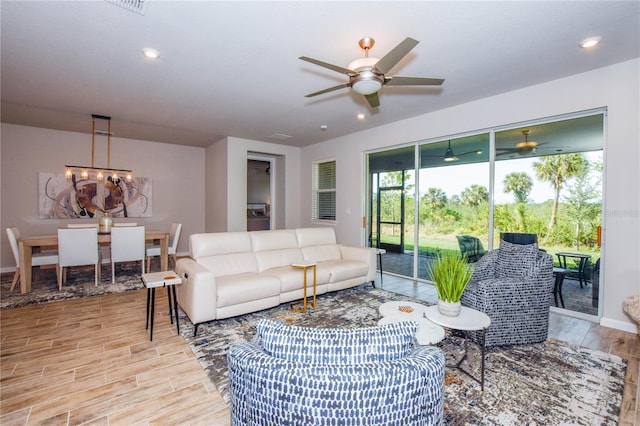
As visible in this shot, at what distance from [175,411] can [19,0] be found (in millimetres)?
3061

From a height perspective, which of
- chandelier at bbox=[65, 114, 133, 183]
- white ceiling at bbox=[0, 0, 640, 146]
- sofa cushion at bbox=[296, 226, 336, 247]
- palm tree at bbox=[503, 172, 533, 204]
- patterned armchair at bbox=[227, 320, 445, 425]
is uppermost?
white ceiling at bbox=[0, 0, 640, 146]

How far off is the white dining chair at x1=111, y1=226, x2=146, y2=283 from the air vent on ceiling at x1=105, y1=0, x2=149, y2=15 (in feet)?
11.4

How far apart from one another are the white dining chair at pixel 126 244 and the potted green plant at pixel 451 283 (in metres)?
4.66

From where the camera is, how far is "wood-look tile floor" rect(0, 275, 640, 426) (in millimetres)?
A: 1775

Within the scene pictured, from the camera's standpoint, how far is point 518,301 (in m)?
2.55

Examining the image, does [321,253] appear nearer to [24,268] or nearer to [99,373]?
[99,373]

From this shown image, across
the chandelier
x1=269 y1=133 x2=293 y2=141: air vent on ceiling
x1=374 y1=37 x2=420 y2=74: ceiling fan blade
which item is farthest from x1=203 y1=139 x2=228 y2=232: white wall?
x1=374 y1=37 x2=420 y2=74: ceiling fan blade

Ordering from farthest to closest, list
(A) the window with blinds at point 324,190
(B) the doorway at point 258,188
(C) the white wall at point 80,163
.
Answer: (B) the doorway at point 258,188
(A) the window with blinds at point 324,190
(C) the white wall at point 80,163

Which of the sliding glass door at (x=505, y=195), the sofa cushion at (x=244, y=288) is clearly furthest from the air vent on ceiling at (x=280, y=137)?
the sofa cushion at (x=244, y=288)

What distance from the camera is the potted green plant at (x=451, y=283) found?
211cm

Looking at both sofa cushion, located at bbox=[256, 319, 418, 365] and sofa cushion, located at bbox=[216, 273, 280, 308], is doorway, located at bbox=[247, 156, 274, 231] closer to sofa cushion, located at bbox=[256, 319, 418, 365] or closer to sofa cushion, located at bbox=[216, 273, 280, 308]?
sofa cushion, located at bbox=[216, 273, 280, 308]

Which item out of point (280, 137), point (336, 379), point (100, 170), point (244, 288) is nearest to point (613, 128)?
point (336, 379)

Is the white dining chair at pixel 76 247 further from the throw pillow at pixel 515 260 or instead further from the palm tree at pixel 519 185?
the palm tree at pixel 519 185

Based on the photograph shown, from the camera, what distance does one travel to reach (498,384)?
206 cm
